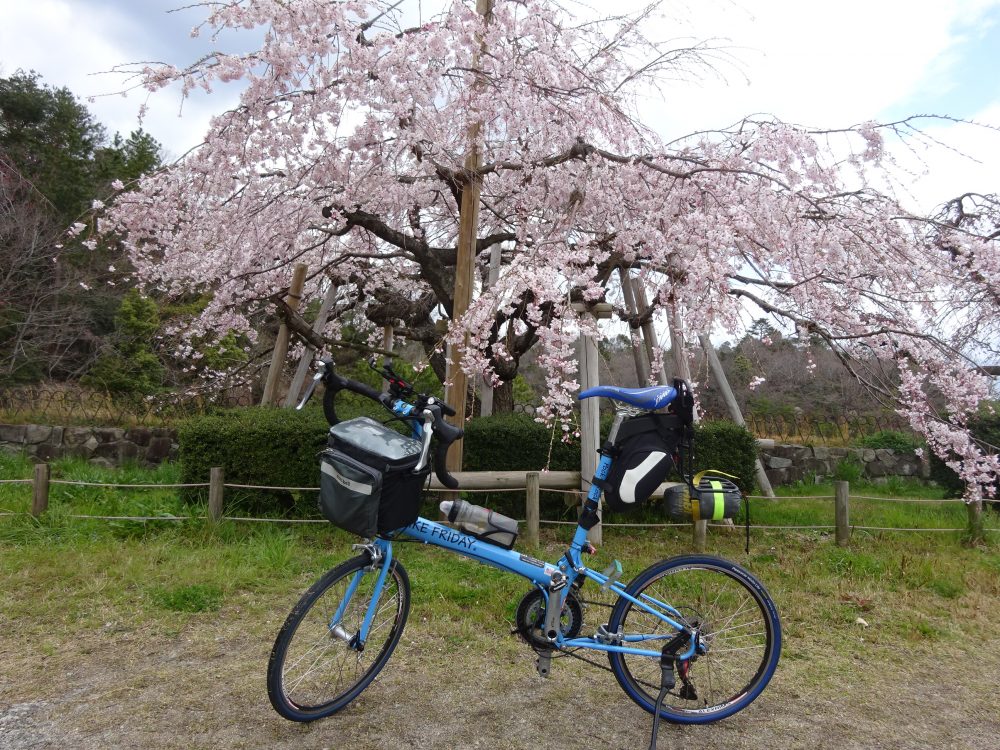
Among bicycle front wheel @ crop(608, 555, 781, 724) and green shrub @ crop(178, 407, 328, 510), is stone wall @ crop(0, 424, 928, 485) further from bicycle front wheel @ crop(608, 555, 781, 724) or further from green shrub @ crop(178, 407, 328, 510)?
bicycle front wheel @ crop(608, 555, 781, 724)

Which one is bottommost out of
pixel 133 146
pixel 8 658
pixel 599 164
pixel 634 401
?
pixel 8 658

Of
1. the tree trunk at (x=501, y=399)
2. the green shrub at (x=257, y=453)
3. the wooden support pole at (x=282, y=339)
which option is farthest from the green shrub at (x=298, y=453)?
the tree trunk at (x=501, y=399)

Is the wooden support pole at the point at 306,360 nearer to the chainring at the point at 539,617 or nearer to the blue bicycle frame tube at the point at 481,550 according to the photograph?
the blue bicycle frame tube at the point at 481,550

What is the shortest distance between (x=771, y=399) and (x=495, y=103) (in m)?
9.47

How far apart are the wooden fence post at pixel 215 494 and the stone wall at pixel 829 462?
24.9ft

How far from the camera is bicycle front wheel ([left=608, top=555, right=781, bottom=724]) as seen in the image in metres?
2.54

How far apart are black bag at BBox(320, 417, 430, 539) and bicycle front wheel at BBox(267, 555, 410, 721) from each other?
10.4 inches

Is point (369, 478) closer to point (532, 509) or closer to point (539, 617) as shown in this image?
point (539, 617)

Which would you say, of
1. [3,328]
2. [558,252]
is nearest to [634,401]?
[558,252]

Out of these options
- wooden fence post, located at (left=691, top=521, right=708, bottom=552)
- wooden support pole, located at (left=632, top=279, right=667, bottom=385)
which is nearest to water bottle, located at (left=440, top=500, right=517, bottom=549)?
wooden fence post, located at (left=691, top=521, right=708, bottom=552)

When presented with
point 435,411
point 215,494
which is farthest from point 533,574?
point 215,494

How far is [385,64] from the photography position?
504cm

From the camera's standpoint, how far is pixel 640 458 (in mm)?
2459

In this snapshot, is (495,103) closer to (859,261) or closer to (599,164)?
(599,164)
